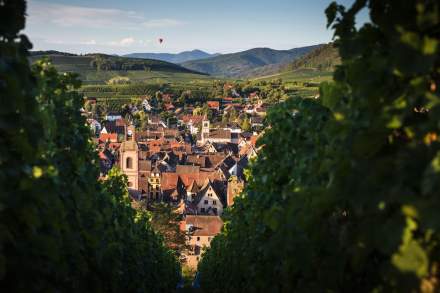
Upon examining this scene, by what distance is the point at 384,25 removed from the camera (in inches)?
124

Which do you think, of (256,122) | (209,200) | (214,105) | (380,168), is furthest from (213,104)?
(380,168)

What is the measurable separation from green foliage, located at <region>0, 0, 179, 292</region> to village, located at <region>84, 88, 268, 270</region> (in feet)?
63.4

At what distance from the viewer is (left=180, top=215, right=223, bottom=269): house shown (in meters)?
48.8

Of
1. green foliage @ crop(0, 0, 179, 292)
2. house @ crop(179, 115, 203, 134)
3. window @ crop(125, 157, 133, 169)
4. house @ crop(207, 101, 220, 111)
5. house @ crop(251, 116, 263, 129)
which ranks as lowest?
house @ crop(179, 115, 203, 134)

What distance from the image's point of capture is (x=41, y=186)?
4160mm

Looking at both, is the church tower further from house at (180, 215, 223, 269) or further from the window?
house at (180, 215, 223, 269)

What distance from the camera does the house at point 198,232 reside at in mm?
48844

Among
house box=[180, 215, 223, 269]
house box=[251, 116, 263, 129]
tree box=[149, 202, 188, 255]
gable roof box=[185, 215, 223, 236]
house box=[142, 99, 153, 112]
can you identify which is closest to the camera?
tree box=[149, 202, 188, 255]

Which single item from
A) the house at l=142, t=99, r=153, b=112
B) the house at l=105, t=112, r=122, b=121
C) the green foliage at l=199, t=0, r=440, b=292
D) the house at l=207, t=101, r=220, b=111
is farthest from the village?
the green foliage at l=199, t=0, r=440, b=292

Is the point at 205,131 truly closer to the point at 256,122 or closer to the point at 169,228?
the point at 256,122

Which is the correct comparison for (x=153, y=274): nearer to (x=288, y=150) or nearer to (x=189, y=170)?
(x=288, y=150)

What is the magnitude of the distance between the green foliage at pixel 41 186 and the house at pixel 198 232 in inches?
1585

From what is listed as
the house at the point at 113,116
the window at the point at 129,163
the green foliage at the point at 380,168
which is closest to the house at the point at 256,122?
the house at the point at 113,116

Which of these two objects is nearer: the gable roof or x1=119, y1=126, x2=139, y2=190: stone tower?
the gable roof
